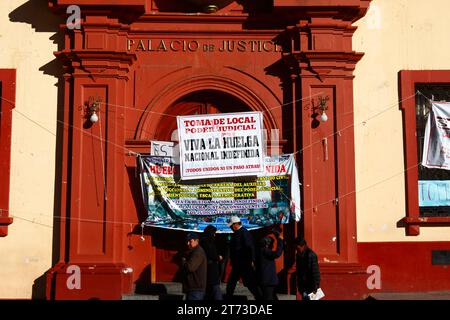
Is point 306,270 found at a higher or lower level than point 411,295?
higher

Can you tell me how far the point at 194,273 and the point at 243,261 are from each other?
1324 millimetres

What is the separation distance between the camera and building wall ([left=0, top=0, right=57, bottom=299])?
12.5m

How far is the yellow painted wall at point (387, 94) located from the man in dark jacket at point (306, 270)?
2195 mm

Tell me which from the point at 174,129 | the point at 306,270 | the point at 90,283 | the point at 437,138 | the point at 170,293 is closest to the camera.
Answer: the point at 306,270

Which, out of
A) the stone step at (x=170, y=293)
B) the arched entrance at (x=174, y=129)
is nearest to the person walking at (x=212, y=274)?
the stone step at (x=170, y=293)

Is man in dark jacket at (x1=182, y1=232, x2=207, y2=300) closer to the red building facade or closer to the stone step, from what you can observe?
the stone step

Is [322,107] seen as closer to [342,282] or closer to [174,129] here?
[174,129]

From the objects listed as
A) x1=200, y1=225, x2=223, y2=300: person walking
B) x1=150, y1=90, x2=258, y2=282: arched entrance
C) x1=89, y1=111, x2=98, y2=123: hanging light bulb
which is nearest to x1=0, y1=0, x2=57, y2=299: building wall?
x1=89, y1=111, x2=98, y2=123: hanging light bulb

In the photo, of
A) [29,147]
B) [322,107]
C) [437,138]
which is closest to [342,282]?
[322,107]

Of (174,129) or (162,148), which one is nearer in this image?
(162,148)

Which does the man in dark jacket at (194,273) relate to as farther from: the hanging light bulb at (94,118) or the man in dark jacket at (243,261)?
the hanging light bulb at (94,118)

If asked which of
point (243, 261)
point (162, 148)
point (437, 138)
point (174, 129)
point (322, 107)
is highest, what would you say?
point (322, 107)

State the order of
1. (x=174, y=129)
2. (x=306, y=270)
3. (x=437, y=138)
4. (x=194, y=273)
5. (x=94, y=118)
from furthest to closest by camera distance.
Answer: (x=174, y=129) → (x=437, y=138) → (x=94, y=118) → (x=306, y=270) → (x=194, y=273)

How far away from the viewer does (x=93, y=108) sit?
12492 mm
